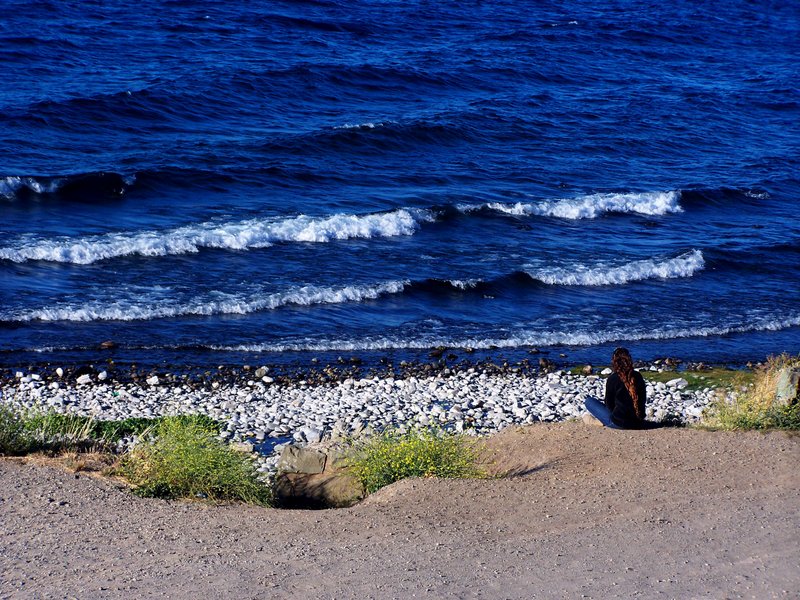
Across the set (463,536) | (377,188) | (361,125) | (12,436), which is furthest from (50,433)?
(361,125)

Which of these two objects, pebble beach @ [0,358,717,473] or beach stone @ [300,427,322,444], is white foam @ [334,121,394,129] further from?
beach stone @ [300,427,322,444]

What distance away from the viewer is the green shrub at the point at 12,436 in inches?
450

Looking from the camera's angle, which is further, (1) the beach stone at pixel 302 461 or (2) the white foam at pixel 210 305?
(2) the white foam at pixel 210 305

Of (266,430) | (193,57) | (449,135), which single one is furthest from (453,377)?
(193,57)

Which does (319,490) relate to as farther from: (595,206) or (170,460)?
(595,206)

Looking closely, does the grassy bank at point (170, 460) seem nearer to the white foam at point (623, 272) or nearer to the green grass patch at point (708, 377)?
the green grass patch at point (708, 377)

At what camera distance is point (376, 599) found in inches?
314

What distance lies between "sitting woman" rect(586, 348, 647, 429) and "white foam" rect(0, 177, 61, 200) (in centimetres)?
1891

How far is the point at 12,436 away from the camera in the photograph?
455 inches

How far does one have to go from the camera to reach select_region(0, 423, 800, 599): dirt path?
325 inches

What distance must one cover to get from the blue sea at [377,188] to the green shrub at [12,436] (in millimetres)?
5685

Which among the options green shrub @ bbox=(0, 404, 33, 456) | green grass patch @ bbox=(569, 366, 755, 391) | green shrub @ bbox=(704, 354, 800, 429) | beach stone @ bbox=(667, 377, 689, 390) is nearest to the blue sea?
green grass patch @ bbox=(569, 366, 755, 391)

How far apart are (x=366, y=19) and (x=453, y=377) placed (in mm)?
35027

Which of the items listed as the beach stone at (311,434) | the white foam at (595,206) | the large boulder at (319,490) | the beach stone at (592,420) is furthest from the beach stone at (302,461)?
the white foam at (595,206)
